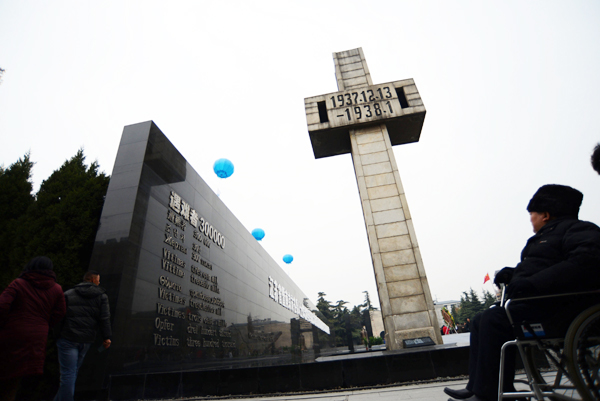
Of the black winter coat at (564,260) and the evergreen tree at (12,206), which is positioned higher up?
the evergreen tree at (12,206)

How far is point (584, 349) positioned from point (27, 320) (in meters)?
3.95

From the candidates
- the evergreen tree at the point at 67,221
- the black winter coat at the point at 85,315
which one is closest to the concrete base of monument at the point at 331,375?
the black winter coat at the point at 85,315

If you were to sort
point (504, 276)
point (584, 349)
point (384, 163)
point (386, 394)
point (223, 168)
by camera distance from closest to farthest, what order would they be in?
point (584, 349), point (504, 276), point (386, 394), point (384, 163), point (223, 168)

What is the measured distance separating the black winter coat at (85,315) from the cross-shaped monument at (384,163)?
4.91m

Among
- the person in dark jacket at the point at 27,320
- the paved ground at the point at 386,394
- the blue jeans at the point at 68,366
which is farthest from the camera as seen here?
the blue jeans at the point at 68,366

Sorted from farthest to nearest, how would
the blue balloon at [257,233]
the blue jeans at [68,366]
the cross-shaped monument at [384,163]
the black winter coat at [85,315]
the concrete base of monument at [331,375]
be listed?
the blue balloon at [257,233] < the cross-shaped monument at [384,163] < the concrete base of monument at [331,375] < the black winter coat at [85,315] < the blue jeans at [68,366]

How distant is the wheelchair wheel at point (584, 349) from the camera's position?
4.42 feet

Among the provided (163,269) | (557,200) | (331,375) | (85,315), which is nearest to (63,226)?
(163,269)

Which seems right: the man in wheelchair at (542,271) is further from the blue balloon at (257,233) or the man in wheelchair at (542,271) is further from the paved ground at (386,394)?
the blue balloon at (257,233)

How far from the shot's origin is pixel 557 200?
1.83m

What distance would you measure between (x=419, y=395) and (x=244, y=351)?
883 cm

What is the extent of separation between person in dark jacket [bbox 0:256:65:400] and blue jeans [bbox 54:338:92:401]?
0.30 meters

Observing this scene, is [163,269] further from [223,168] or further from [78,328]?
[223,168]

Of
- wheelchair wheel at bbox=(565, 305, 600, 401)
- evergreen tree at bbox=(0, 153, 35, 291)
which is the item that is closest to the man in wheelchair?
wheelchair wheel at bbox=(565, 305, 600, 401)
